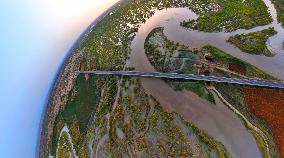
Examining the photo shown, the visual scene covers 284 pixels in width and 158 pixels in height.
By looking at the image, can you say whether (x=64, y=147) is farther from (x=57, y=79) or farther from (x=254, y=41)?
(x=254, y=41)

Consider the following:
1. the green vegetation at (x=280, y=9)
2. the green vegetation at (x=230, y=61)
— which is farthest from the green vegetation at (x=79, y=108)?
the green vegetation at (x=280, y=9)

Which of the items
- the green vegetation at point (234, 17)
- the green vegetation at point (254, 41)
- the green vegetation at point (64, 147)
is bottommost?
the green vegetation at point (64, 147)

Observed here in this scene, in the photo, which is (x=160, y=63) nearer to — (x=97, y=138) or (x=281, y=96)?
(x=97, y=138)

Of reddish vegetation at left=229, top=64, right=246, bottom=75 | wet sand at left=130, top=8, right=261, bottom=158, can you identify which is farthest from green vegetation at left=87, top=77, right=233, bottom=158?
reddish vegetation at left=229, top=64, right=246, bottom=75

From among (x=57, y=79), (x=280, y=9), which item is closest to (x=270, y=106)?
(x=280, y=9)

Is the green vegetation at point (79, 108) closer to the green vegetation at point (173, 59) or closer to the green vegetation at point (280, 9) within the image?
the green vegetation at point (173, 59)

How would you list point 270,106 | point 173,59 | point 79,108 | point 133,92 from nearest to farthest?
point 270,106
point 133,92
point 173,59
point 79,108
